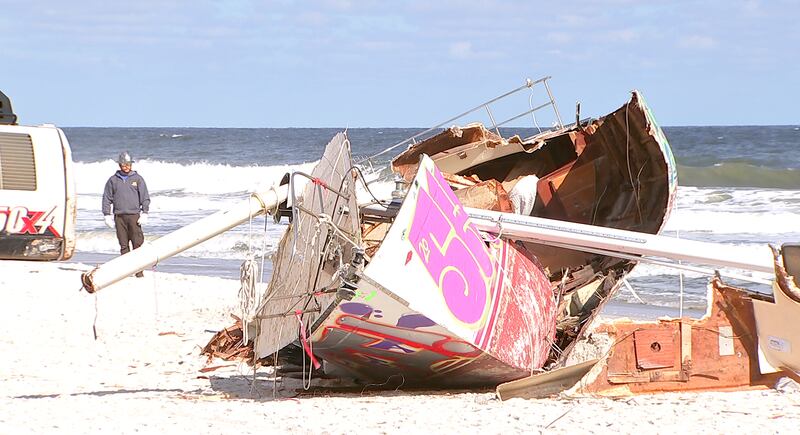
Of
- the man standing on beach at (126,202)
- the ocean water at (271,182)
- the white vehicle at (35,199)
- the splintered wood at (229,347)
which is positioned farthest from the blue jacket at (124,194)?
the white vehicle at (35,199)

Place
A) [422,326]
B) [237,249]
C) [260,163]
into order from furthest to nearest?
[260,163], [237,249], [422,326]

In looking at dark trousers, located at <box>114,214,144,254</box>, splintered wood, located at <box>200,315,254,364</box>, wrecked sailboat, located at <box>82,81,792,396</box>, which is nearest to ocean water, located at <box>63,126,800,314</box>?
wrecked sailboat, located at <box>82,81,792,396</box>

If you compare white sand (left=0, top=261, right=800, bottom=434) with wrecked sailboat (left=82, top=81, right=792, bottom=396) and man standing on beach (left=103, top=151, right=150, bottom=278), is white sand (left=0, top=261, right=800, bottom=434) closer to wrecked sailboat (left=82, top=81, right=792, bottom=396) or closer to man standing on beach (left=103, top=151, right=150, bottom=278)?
wrecked sailboat (left=82, top=81, right=792, bottom=396)

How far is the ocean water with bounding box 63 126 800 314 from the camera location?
1644 centimetres

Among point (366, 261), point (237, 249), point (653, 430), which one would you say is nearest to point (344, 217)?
point (366, 261)

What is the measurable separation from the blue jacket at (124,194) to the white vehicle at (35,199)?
7.86m

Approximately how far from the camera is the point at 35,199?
647 centimetres

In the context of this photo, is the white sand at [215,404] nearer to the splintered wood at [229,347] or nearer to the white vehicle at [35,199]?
the splintered wood at [229,347]

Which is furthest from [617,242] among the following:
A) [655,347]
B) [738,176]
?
[738,176]

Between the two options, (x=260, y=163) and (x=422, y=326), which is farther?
(x=260, y=163)

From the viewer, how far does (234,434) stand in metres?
6.41

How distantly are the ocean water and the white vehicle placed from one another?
1.38 m

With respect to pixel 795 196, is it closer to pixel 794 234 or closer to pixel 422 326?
pixel 794 234

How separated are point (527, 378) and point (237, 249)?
39.1ft
